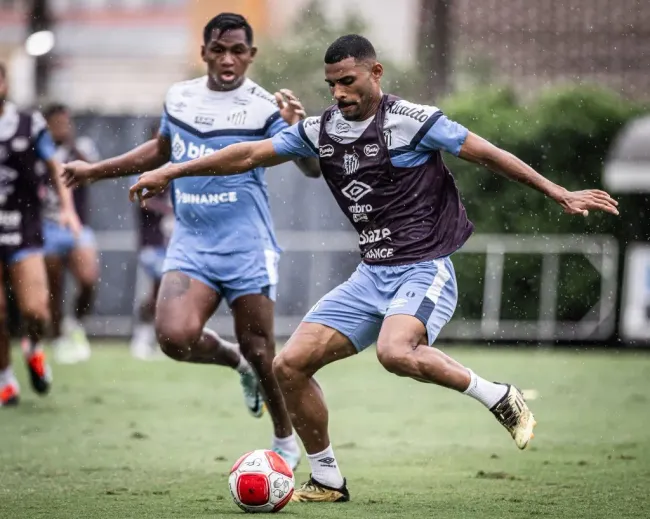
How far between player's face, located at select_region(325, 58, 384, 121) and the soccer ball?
185 centimetres

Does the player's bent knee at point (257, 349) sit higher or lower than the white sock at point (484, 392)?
lower

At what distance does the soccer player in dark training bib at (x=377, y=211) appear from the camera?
7052 mm

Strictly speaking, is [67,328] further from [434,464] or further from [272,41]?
[434,464]

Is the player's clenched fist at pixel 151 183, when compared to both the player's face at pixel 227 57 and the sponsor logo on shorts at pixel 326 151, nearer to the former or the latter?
the sponsor logo on shorts at pixel 326 151

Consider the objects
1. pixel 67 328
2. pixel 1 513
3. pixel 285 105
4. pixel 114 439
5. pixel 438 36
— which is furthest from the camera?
pixel 438 36

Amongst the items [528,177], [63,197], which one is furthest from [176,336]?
[63,197]

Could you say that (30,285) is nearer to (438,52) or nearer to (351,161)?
(351,161)

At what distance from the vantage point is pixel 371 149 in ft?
23.7

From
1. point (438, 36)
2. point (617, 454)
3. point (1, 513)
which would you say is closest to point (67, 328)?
point (438, 36)

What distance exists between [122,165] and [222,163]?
1479 mm

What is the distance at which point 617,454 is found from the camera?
919cm

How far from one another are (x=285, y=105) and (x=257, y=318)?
4.44 feet

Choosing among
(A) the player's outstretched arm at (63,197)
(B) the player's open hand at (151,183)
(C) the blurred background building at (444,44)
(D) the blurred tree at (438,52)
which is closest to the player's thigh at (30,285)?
(A) the player's outstretched arm at (63,197)

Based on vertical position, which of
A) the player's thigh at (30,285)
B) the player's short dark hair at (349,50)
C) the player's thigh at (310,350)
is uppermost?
the player's short dark hair at (349,50)
